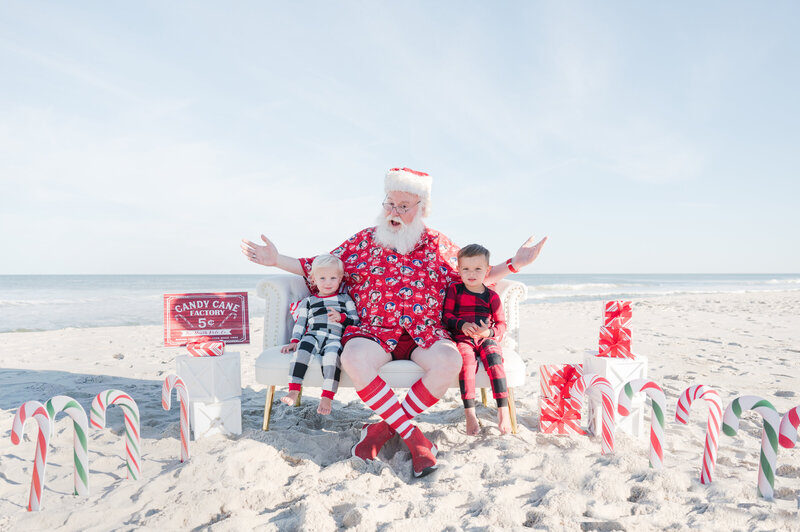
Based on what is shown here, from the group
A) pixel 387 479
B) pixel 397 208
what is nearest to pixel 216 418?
pixel 387 479

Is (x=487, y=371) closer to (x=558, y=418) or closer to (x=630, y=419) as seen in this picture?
(x=558, y=418)

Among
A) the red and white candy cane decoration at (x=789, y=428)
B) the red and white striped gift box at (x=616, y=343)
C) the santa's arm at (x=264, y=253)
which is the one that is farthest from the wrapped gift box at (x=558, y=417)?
the santa's arm at (x=264, y=253)

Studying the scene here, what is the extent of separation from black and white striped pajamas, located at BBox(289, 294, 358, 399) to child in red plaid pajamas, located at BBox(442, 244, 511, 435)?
2.38 ft

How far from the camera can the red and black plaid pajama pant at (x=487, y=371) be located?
9.77 feet

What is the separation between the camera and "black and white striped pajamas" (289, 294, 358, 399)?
2.99m

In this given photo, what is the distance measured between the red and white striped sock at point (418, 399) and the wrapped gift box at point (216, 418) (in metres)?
1.14

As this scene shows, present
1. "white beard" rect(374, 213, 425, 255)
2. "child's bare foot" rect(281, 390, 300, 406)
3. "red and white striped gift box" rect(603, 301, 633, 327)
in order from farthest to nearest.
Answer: "white beard" rect(374, 213, 425, 255)
"red and white striped gift box" rect(603, 301, 633, 327)
"child's bare foot" rect(281, 390, 300, 406)

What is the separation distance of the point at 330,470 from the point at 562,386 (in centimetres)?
166

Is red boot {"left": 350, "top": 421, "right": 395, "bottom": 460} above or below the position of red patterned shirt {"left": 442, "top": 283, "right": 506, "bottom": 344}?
below

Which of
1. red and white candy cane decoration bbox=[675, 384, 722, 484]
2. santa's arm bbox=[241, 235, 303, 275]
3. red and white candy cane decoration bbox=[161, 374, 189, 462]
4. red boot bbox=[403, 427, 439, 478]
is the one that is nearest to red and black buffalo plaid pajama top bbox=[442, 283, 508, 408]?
red boot bbox=[403, 427, 439, 478]

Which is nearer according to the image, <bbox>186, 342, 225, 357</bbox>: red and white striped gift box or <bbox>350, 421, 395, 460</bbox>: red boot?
<bbox>350, 421, 395, 460</bbox>: red boot

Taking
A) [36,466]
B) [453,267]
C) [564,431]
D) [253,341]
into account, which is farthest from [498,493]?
[253,341]

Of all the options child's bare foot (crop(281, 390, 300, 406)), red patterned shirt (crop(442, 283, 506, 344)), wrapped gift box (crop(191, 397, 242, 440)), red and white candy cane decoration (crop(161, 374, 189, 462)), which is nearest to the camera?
red and white candy cane decoration (crop(161, 374, 189, 462))

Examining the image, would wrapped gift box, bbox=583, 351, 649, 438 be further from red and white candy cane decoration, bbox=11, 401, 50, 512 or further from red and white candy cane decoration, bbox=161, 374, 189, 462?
red and white candy cane decoration, bbox=11, 401, 50, 512
